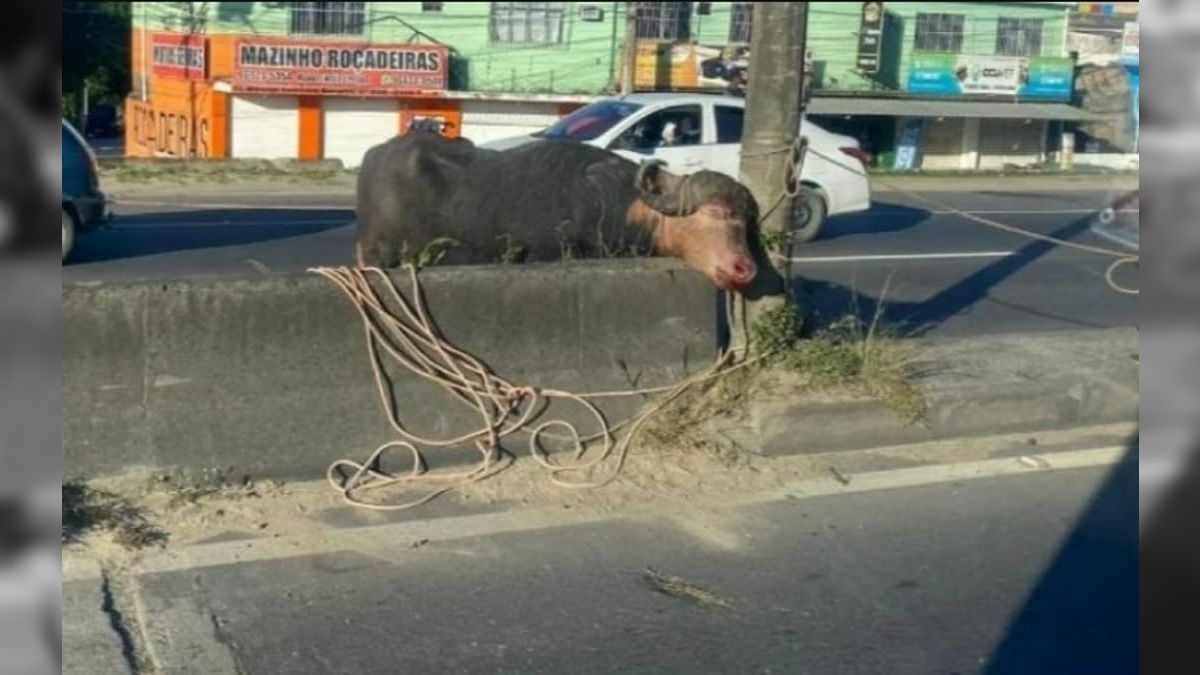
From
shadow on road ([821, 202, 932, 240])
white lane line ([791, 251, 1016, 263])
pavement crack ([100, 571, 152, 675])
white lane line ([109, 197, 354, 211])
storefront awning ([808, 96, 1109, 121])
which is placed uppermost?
storefront awning ([808, 96, 1109, 121])

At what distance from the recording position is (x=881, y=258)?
16.1 metres

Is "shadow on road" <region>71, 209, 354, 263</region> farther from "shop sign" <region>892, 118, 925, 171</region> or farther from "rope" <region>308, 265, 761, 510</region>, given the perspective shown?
"shop sign" <region>892, 118, 925, 171</region>

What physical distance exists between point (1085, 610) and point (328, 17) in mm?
37108

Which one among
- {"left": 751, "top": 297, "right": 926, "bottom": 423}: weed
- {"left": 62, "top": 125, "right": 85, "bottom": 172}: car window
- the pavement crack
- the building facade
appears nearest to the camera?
the pavement crack

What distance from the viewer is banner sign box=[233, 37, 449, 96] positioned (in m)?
38.3

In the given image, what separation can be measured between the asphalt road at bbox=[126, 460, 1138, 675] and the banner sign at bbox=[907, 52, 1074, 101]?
38.1 m

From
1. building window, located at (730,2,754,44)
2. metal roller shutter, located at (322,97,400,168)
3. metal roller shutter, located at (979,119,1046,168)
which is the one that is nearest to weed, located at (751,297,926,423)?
metal roller shutter, located at (322,97,400,168)

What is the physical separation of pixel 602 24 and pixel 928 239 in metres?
24.7

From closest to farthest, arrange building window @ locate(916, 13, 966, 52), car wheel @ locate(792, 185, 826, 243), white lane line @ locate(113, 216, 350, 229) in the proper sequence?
car wheel @ locate(792, 185, 826, 243), white lane line @ locate(113, 216, 350, 229), building window @ locate(916, 13, 966, 52)

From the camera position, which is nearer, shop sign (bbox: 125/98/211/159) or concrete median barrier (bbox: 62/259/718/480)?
concrete median barrier (bbox: 62/259/718/480)

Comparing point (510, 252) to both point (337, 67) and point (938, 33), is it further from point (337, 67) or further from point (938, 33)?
point (938, 33)

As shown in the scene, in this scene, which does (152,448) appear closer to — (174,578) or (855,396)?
(174,578)

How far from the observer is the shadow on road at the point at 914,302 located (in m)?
10.1

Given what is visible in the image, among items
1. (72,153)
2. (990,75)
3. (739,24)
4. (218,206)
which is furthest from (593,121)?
(990,75)
